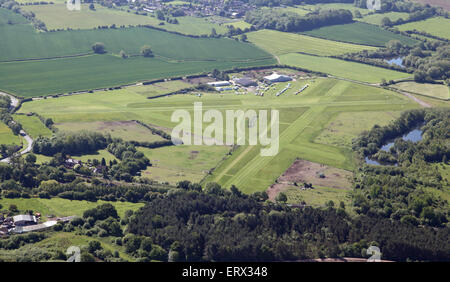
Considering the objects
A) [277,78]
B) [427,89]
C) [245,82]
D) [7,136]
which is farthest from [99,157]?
[427,89]

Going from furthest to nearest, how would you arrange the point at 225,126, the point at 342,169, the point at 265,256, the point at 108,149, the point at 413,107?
the point at 413,107, the point at 225,126, the point at 108,149, the point at 342,169, the point at 265,256

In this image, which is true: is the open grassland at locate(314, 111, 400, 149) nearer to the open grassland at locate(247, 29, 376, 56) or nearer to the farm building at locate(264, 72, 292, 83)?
the farm building at locate(264, 72, 292, 83)

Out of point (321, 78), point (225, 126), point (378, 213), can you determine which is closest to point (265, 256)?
point (378, 213)

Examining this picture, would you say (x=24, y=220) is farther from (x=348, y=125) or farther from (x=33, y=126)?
(x=348, y=125)

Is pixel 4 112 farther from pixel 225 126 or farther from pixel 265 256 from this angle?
pixel 265 256

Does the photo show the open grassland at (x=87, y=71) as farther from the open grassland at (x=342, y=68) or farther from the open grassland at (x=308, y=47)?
the open grassland at (x=308, y=47)

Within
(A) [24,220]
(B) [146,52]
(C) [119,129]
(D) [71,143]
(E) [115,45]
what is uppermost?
(E) [115,45]
